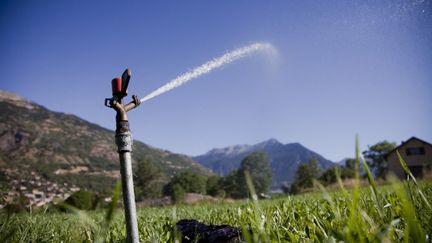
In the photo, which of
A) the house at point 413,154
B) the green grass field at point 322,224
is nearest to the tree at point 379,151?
the house at point 413,154

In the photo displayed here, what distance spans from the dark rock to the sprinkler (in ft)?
1.55

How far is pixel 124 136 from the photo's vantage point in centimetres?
214

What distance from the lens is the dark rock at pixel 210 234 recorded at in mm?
2139

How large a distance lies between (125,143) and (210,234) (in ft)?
3.33

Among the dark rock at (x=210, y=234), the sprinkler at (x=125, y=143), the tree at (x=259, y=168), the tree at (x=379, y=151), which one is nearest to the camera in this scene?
the sprinkler at (x=125, y=143)

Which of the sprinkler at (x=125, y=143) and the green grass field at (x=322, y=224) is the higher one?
the sprinkler at (x=125, y=143)

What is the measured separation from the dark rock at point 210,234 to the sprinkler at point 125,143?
0.47 m

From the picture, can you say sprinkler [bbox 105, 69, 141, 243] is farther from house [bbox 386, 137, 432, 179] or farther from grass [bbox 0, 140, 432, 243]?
house [bbox 386, 137, 432, 179]

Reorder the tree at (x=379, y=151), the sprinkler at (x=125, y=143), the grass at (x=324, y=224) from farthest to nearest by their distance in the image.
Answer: the tree at (x=379, y=151) < the sprinkler at (x=125, y=143) < the grass at (x=324, y=224)

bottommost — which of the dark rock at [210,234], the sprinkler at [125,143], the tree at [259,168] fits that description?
the dark rock at [210,234]

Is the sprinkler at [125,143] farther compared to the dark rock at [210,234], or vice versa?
the dark rock at [210,234]

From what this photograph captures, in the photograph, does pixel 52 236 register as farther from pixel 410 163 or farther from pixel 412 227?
pixel 410 163

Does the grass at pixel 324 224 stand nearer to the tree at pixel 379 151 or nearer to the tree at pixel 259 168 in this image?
the tree at pixel 379 151

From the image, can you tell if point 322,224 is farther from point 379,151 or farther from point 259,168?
point 259,168
